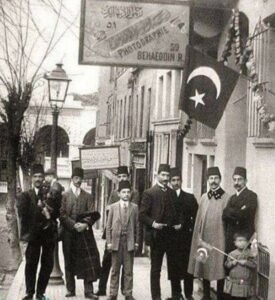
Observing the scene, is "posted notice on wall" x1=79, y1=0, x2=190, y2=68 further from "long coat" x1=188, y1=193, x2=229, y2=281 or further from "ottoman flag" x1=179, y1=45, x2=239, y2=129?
"long coat" x1=188, y1=193, x2=229, y2=281

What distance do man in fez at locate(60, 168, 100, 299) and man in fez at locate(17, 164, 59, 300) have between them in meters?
0.28

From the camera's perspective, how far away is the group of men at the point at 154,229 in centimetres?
824

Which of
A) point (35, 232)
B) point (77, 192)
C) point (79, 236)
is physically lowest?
point (79, 236)

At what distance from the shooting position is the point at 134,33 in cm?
933

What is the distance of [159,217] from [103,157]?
18.5 feet

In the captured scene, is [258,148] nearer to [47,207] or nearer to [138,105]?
[47,207]

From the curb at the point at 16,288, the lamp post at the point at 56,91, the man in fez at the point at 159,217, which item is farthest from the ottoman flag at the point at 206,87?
the curb at the point at 16,288

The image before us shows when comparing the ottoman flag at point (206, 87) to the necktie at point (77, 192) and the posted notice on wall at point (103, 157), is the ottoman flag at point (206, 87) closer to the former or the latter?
the necktie at point (77, 192)

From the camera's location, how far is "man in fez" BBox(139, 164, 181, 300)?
333 inches

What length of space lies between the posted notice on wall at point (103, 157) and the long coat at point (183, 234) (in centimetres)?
519

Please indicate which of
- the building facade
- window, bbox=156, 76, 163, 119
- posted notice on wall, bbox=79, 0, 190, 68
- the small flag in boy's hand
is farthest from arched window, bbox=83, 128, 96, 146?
the small flag in boy's hand

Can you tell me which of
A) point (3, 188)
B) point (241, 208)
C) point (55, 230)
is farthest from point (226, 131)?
point (3, 188)

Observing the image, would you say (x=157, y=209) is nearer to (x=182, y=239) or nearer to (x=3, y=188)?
(x=182, y=239)

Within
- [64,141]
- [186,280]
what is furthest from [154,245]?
[64,141]
